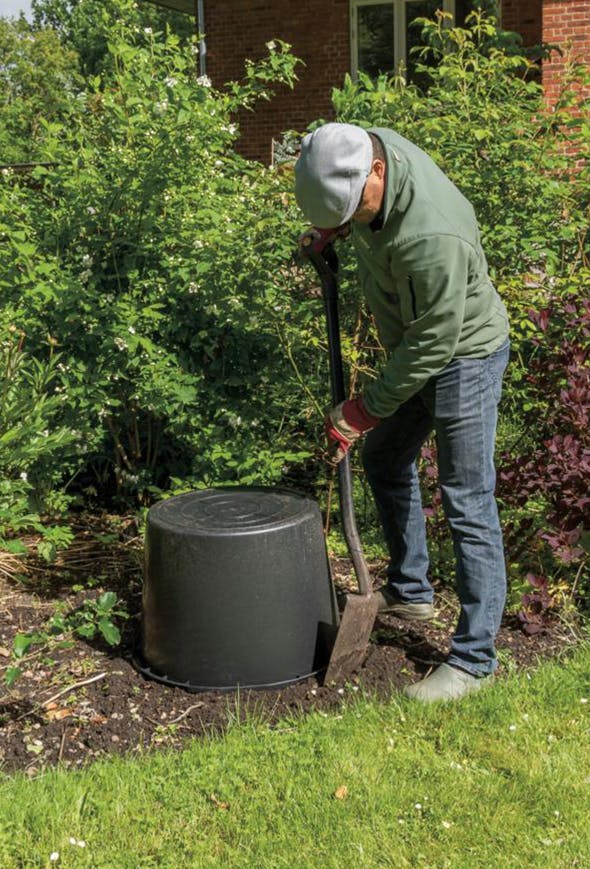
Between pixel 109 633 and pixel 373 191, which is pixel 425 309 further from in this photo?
pixel 109 633

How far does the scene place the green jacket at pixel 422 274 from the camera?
2.89 m

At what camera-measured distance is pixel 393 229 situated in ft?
9.66

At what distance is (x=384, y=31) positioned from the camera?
13484mm

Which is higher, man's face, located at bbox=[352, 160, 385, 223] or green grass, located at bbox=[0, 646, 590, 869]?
man's face, located at bbox=[352, 160, 385, 223]

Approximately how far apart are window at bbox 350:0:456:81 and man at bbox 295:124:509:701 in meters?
11.1

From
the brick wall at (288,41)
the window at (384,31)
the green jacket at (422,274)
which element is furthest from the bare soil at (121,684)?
the window at (384,31)

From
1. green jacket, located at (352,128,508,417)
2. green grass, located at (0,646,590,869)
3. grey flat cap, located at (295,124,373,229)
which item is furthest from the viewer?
green jacket, located at (352,128,508,417)

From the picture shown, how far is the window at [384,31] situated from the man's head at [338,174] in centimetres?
1131

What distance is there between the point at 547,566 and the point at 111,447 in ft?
7.36

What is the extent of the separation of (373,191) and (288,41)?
11566 mm

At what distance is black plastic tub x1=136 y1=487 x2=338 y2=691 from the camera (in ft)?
10.7

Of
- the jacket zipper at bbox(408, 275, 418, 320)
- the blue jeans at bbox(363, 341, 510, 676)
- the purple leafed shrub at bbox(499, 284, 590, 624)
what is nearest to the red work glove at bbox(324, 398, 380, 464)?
the blue jeans at bbox(363, 341, 510, 676)

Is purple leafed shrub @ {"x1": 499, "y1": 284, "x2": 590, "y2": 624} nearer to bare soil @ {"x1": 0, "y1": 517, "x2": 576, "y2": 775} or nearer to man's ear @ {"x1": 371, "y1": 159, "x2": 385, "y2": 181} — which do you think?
bare soil @ {"x1": 0, "y1": 517, "x2": 576, "y2": 775}

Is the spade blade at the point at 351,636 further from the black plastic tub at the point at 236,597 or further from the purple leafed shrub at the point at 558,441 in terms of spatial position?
the purple leafed shrub at the point at 558,441
